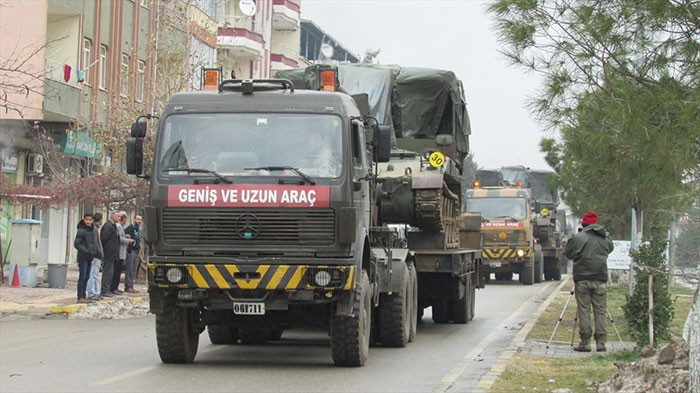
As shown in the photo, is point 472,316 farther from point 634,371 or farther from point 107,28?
point 107,28

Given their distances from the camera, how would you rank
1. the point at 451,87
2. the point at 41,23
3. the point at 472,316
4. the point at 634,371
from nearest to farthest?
the point at 634,371 → the point at 451,87 → the point at 472,316 → the point at 41,23

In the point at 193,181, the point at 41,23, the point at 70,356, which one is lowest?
the point at 70,356

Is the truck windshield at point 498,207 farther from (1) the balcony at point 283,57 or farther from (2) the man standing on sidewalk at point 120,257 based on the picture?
(1) the balcony at point 283,57

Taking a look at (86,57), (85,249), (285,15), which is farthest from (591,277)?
(285,15)

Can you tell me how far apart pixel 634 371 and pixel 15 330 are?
998 cm

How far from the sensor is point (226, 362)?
43.2 feet

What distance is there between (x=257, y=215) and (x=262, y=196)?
20 centimetres

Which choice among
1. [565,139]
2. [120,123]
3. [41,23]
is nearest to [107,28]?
[41,23]

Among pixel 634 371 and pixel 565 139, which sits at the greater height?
pixel 565 139

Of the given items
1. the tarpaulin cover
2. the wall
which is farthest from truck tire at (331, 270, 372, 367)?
the wall

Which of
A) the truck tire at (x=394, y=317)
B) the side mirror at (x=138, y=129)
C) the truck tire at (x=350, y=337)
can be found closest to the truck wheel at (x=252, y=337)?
the truck tire at (x=394, y=317)

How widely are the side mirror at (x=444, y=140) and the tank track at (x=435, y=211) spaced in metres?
0.74

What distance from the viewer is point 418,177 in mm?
16531

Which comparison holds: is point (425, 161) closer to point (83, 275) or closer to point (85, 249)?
point (85, 249)
